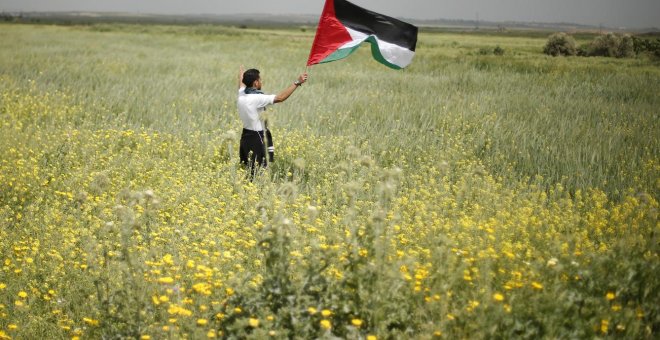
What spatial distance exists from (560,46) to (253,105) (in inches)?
1313

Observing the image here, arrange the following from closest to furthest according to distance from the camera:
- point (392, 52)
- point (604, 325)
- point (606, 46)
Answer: point (604, 325) → point (392, 52) → point (606, 46)

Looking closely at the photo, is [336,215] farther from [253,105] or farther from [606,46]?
[606,46]

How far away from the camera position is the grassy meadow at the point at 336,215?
3566 millimetres

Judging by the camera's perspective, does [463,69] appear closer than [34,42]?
Yes

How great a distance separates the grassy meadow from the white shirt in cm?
64

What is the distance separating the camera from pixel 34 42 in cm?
3091

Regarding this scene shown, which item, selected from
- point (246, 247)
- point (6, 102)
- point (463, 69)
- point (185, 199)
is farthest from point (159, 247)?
point (463, 69)

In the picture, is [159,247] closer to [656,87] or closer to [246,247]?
[246,247]

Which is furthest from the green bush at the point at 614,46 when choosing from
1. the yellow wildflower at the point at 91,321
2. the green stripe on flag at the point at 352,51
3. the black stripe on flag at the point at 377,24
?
the yellow wildflower at the point at 91,321

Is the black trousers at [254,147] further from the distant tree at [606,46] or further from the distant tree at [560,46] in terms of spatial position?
the distant tree at [560,46]

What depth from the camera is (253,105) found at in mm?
6703

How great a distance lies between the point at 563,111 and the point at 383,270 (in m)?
9.29

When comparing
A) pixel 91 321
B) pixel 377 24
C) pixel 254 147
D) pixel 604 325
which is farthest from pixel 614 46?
pixel 91 321

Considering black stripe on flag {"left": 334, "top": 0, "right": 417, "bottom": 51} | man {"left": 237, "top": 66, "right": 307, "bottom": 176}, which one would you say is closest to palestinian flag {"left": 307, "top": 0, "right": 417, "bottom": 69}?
black stripe on flag {"left": 334, "top": 0, "right": 417, "bottom": 51}
